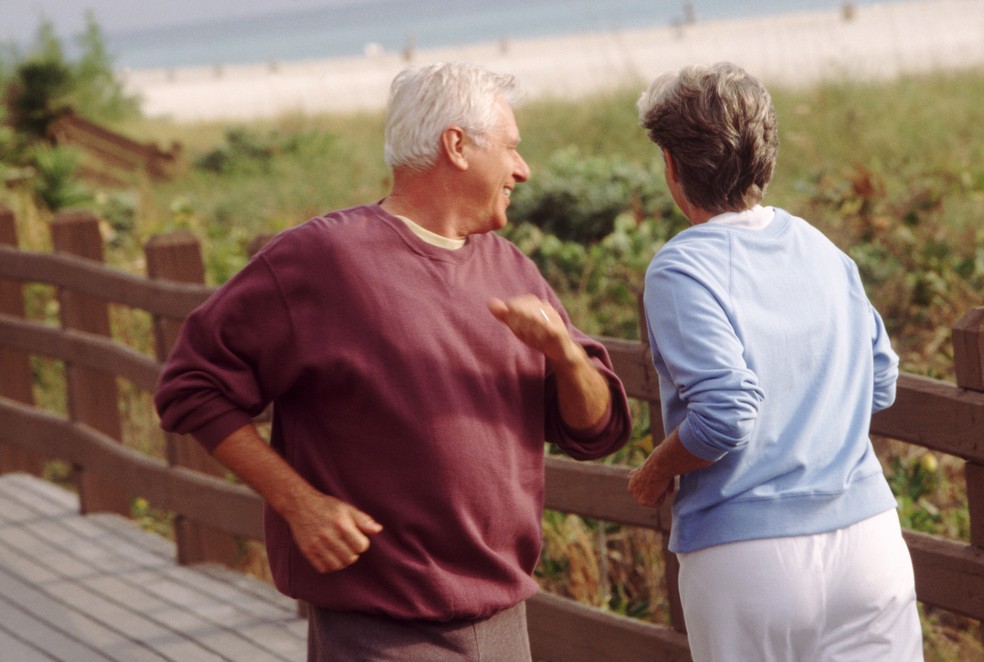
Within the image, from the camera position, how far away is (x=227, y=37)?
170 metres

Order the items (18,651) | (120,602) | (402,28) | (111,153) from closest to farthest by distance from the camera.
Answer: (18,651) < (120,602) < (111,153) < (402,28)

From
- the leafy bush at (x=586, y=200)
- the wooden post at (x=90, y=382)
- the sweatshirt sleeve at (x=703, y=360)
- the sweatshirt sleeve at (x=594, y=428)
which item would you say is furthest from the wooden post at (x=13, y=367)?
the sweatshirt sleeve at (x=703, y=360)

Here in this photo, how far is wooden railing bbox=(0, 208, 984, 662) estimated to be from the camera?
10.2ft

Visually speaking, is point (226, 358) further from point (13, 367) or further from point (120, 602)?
point (13, 367)

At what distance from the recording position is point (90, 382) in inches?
247

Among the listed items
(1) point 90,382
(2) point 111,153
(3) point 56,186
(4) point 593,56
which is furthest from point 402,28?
(1) point 90,382

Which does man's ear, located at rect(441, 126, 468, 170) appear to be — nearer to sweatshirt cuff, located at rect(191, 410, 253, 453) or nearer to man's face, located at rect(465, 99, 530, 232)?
→ man's face, located at rect(465, 99, 530, 232)

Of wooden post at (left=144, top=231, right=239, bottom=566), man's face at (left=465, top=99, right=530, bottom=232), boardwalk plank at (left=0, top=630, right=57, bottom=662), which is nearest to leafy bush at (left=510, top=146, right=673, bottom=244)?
wooden post at (left=144, top=231, right=239, bottom=566)

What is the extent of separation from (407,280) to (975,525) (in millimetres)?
1386

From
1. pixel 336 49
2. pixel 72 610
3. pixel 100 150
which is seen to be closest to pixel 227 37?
pixel 336 49

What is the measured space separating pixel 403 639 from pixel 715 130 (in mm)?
1062

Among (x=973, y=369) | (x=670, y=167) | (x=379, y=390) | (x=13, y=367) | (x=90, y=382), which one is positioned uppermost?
(x=670, y=167)

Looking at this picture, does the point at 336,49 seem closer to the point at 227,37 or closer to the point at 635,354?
the point at 227,37

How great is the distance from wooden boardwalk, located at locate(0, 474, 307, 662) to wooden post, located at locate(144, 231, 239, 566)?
0.07 m
